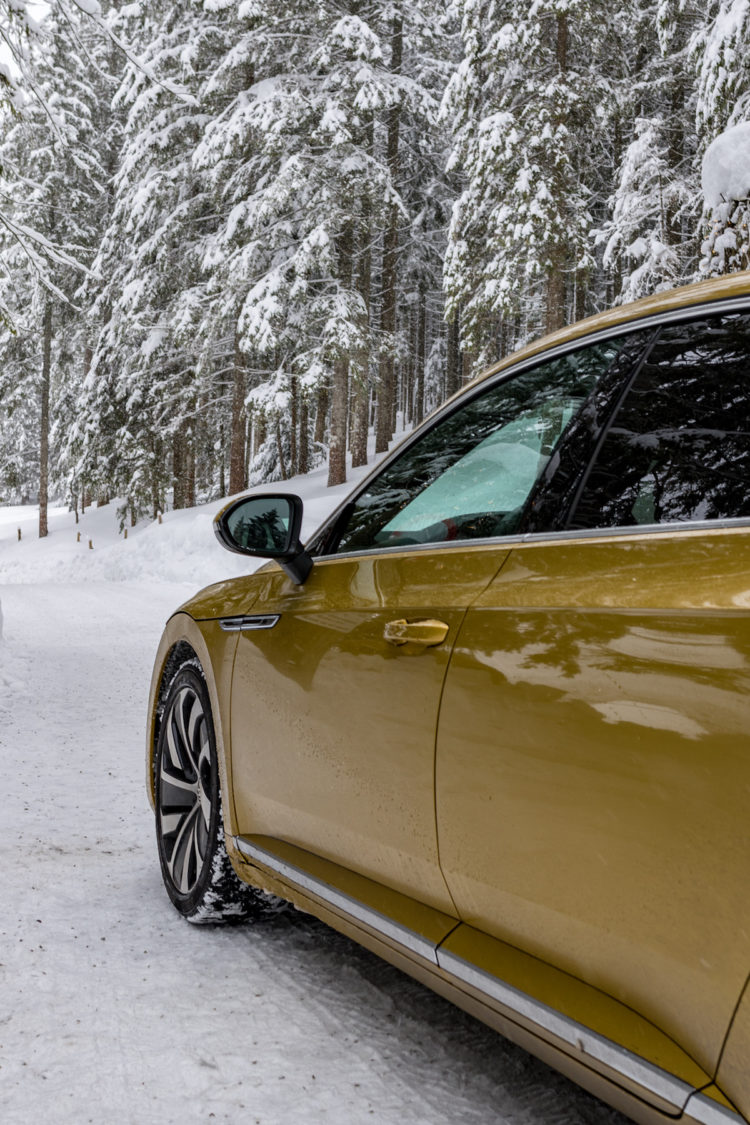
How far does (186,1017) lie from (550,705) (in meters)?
1.58

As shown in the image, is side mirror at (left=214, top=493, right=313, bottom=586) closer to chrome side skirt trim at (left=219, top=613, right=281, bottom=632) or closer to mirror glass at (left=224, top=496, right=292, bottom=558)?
mirror glass at (left=224, top=496, right=292, bottom=558)

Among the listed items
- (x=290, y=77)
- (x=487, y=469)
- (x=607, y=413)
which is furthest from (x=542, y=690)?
(x=290, y=77)

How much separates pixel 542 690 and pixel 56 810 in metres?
3.56

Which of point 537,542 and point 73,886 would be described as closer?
point 537,542

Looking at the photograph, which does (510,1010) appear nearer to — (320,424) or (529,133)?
(529,133)

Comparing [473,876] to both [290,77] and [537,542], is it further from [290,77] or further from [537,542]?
[290,77]

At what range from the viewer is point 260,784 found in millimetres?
2910

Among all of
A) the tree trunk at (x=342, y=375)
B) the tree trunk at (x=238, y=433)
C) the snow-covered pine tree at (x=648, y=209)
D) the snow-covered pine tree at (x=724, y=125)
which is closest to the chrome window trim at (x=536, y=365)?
the snow-covered pine tree at (x=724, y=125)

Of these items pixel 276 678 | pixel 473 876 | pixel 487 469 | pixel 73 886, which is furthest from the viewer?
pixel 73 886

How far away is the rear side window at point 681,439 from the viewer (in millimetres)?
1723

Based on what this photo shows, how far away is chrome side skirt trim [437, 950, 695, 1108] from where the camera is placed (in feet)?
4.71

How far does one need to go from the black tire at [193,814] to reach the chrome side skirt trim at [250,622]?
28 centimetres

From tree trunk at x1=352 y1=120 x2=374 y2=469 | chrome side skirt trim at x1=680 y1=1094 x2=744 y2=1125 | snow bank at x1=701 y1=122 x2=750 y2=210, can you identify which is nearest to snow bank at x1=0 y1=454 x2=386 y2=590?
tree trunk at x1=352 y1=120 x2=374 y2=469

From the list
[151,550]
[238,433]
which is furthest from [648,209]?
[151,550]
